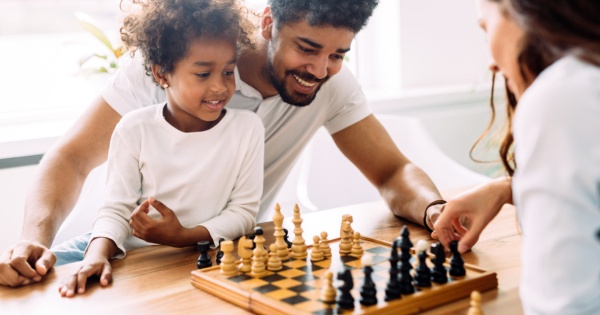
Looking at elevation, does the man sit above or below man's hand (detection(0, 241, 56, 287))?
above

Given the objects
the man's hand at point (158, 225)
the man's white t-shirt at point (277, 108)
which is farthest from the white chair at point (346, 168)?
the man's hand at point (158, 225)

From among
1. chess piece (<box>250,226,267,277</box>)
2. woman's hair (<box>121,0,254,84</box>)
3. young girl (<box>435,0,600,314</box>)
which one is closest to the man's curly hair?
woman's hair (<box>121,0,254,84</box>)

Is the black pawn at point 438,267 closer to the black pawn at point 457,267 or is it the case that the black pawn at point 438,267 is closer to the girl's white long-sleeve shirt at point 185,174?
the black pawn at point 457,267

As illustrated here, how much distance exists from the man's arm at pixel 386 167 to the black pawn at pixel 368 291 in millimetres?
734

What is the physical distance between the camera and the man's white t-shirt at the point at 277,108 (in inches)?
86.6

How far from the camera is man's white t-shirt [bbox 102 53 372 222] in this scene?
2.20m

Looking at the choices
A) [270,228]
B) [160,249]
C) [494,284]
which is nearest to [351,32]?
[270,228]

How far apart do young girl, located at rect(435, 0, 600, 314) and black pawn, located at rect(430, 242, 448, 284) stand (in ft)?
1.44

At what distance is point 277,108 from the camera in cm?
228

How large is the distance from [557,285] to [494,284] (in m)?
0.55

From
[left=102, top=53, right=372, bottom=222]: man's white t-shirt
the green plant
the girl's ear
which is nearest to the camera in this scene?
the girl's ear

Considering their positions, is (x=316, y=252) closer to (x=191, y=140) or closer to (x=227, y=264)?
(x=227, y=264)

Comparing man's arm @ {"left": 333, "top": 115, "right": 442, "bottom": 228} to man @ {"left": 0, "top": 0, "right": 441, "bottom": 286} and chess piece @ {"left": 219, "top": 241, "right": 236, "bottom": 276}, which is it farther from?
chess piece @ {"left": 219, "top": 241, "right": 236, "bottom": 276}

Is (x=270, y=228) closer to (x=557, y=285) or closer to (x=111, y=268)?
(x=111, y=268)
